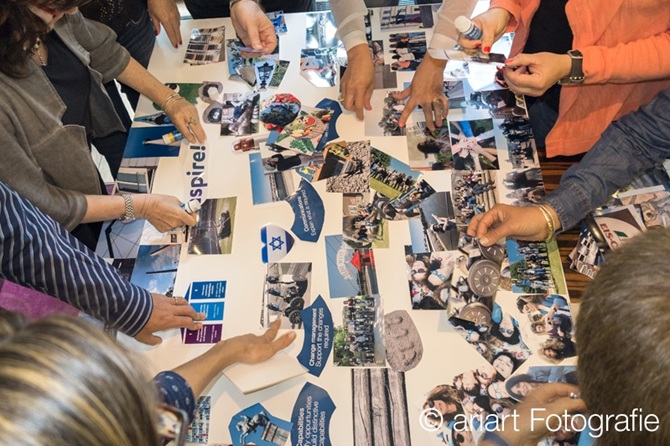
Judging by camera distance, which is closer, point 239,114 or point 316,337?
point 316,337

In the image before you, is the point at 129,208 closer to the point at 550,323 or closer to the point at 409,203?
the point at 409,203

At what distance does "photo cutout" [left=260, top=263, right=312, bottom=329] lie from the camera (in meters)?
1.17

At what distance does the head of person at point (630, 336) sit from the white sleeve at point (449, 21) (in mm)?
896

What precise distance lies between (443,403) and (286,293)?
0.40 metres

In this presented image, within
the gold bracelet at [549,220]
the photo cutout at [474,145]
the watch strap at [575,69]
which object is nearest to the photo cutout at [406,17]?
the photo cutout at [474,145]

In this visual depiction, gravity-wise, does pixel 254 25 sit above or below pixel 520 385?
above

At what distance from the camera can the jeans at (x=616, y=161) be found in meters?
1.24

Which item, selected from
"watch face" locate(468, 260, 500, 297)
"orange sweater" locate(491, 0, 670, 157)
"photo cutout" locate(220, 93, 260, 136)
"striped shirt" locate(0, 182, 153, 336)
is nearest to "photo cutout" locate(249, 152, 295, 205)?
"photo cutout" locate(220, 93, 260, 136)

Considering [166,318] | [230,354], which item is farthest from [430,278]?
[166,318]

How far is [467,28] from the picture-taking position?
4.18 ft

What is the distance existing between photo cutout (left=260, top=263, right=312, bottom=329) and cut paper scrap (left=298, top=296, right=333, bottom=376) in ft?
0.06

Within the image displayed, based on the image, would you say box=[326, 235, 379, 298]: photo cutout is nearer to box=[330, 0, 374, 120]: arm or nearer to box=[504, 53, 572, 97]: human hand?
box=[330, 0, 374, 120]: arm

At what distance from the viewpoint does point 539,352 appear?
110cm

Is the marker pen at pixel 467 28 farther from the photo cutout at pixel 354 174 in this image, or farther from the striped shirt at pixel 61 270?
the striped shirt at pixel 61 270
